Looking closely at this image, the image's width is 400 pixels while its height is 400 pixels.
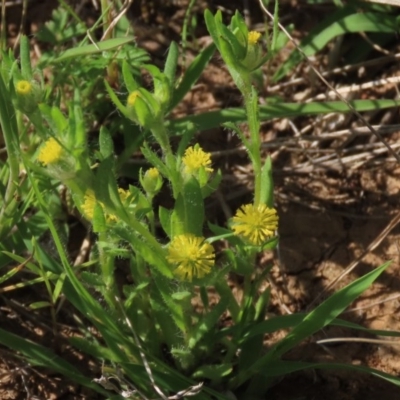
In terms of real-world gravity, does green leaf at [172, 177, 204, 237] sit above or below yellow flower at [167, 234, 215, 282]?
above

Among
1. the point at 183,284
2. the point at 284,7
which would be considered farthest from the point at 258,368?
the point at 284,7

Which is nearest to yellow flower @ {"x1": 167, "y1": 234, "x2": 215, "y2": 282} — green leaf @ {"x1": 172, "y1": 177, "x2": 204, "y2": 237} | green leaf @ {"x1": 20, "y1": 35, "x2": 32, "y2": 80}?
green leaf @ {"x1": 172, "y1": 177, "x2": 204, "y2": 237}

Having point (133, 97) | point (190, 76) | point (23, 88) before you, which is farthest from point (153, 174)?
point (190, 76)

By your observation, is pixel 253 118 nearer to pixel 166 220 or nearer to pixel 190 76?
pixel 166 220

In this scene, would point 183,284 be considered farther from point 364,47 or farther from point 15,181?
point 364,47

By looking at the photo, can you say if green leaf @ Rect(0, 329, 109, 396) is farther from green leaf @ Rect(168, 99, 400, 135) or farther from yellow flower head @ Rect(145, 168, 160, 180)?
green leaf @ Rect(168, 99, 400, 135)

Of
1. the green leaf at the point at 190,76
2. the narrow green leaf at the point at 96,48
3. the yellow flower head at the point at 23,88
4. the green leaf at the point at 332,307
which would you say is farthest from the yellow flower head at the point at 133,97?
the green leaf at the point at 190,76

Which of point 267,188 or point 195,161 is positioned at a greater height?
point 195,161
